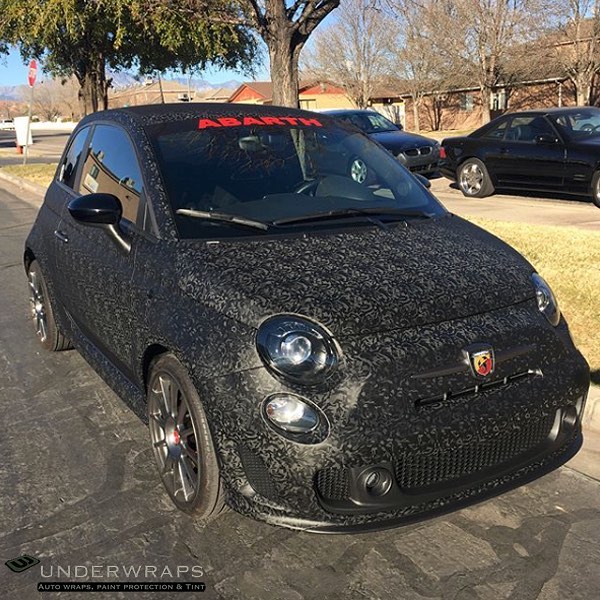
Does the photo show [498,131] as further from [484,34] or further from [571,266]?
[484,34]

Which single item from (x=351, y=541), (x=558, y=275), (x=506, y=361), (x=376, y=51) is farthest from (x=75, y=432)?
(x=376, y=51)

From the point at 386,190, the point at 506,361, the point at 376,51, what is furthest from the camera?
the point at 376,51

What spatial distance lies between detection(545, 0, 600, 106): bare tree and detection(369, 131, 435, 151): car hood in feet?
64.4

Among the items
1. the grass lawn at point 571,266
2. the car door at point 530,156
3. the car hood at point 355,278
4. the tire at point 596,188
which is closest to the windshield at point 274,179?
the car hood at point 355,278

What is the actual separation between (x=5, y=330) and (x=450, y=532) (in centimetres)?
437

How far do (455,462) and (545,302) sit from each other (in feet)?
2.99

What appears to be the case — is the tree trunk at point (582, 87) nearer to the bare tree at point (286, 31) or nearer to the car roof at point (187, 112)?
the bare tree at point (286, 31)

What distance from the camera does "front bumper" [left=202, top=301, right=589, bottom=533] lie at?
7.88ft

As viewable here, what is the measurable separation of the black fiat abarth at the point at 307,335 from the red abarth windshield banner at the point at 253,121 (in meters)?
0.02

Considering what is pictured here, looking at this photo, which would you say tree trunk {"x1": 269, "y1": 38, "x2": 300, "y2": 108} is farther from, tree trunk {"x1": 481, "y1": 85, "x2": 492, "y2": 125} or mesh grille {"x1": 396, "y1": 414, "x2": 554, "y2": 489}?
tree trunk {"x1": 481, "y1": 85, "x2": 492, "y2": 125}

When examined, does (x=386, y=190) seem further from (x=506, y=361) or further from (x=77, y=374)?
(x=77, y=374)

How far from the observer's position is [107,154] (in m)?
3.98

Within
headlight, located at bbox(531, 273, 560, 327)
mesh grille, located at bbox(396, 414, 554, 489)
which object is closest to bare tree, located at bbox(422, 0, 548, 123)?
headlight, located at bbox(531, 273, 560, 327)

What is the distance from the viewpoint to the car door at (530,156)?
425 inches
